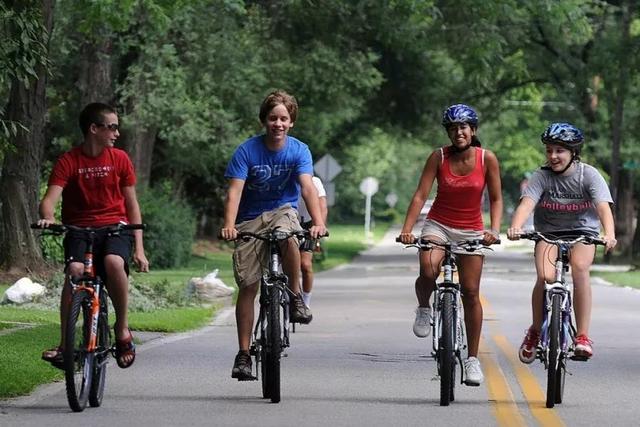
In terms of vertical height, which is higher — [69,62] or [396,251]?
[69,62]

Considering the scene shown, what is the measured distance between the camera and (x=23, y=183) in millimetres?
26266

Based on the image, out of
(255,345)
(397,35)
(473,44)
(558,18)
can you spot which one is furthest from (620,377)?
(397,35)

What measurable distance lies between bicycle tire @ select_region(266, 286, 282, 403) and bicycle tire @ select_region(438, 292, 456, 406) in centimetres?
102

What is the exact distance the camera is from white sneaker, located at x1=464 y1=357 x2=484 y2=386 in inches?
457

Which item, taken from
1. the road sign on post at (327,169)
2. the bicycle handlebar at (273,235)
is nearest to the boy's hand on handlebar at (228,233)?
the bicycle handlebar at (273,235)

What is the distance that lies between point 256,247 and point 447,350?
1497mm

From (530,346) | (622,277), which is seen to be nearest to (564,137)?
(530,346)

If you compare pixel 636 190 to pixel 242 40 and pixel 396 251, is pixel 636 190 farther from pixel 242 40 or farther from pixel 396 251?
pixel 242 40

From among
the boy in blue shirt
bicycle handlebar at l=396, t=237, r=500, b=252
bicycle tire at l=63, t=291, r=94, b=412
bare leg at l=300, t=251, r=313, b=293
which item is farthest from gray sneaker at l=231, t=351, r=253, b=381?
bare leg at l=300, t=251, r=313, b=293

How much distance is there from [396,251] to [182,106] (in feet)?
90.0

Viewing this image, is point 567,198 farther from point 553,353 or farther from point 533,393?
point 533,393

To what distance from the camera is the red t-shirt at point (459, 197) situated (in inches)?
458

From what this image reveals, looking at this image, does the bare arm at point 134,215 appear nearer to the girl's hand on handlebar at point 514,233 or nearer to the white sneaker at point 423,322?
the white sneaker at point 423,322

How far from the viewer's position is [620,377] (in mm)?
13523
